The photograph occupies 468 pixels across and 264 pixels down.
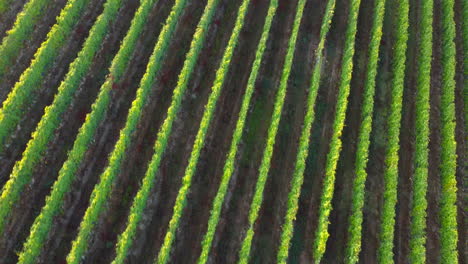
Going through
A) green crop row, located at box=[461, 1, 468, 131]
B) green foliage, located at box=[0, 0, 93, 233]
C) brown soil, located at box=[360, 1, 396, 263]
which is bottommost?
green foliage, located at box=[0, 0, 93, 233]

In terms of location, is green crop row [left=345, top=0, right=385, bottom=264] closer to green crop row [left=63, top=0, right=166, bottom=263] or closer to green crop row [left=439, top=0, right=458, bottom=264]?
green crop row [left=439, top=0, right=458, bottom=264]

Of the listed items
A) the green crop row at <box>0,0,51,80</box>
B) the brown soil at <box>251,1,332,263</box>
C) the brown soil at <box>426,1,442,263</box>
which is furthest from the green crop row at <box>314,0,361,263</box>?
A: the green crop row at <box>0,0,51,80</box>

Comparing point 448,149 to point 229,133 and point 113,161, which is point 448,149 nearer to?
point 229,133

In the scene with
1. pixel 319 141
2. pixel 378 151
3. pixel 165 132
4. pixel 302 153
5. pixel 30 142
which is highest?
pixel 378 151

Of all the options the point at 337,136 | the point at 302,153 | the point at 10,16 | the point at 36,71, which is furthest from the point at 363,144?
the point at 10,16

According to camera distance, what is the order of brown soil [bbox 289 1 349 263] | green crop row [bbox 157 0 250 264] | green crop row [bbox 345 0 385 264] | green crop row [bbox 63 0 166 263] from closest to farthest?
green crop row [bbox 63 0 166 263] → green crop row [bbox 157 0 250 264] → green crop row [bbox 345 0 385 264] → brown soil [bbox 289 1 349 263]

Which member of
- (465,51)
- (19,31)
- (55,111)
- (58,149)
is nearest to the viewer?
(55,111)

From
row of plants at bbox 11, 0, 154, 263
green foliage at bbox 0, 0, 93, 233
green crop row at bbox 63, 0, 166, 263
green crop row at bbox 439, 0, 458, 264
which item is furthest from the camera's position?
green crop row at bbox 439, 0, 458, 264
